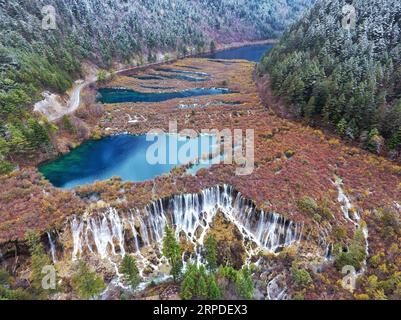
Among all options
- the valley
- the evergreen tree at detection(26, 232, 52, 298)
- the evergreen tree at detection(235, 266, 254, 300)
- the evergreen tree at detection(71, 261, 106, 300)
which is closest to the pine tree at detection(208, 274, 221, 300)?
the valley

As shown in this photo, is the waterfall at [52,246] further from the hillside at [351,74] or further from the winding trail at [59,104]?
the hillside at [351,74]

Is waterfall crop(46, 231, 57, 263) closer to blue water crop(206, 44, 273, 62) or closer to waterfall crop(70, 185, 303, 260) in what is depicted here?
waterfall crop(70, 185, 303, 260)

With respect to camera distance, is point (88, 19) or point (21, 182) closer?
point (21, 182)

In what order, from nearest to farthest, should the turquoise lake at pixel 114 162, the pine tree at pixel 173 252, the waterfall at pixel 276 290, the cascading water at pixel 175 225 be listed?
the waterfall at pixel 276 290
the pine tree at pixel 173 252
the cascading water at pixel 175 225
the turquoise lake at pixel 114 162

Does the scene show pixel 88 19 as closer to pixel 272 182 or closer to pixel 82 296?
pixel 272 182

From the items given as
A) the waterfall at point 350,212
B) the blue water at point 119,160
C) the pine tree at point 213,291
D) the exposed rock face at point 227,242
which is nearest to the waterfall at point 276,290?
the exposed rock face at point 227,242

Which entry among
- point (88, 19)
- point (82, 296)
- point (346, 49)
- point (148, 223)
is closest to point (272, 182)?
point (148, 223)
